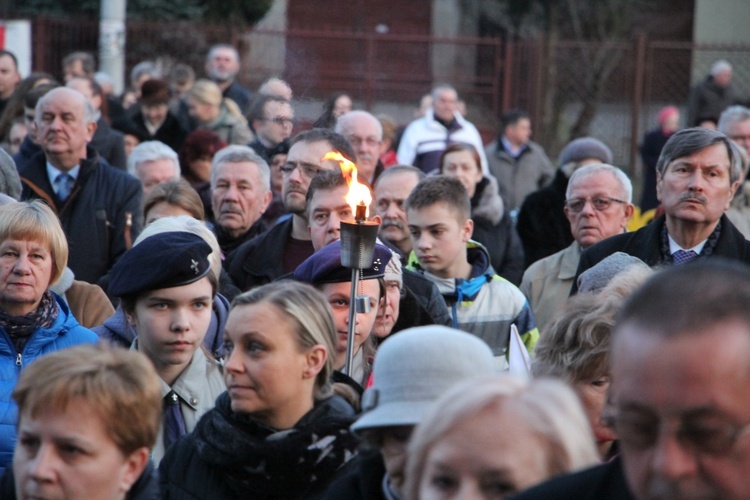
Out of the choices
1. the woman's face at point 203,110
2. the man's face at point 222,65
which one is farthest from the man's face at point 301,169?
the man's face at point 222,65

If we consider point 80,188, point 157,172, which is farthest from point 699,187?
point 157,172

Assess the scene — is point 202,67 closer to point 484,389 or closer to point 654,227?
point 654,227

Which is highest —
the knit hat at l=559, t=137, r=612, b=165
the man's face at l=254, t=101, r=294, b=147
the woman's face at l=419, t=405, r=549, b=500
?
the man's face at l=254, t=101, r=294, b=147

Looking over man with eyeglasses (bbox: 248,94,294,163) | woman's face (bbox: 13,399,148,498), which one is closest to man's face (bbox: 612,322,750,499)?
woman's face (bbox: 13,399,148,498)

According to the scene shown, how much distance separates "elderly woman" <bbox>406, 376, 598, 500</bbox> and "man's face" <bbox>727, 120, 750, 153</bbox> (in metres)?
8.46

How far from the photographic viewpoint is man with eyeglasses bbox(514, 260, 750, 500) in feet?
6.10

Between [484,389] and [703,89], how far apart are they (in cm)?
1698

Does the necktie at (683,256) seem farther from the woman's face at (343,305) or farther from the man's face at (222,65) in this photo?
the man's face at (222,65)

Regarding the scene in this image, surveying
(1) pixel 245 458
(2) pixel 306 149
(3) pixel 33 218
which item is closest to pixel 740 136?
(2) pixel 306 149

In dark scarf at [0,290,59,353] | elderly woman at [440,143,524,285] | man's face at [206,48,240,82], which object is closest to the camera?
dark scarf at [0,290,59,353]

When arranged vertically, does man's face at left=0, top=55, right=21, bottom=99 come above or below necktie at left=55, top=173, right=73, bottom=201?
above

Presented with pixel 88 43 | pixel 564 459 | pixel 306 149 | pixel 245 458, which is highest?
pixel 88 43

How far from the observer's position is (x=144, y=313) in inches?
181

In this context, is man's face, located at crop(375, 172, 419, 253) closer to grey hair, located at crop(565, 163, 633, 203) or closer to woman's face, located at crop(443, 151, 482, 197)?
grey hair, located at crop(565, 163, 633, 203)
